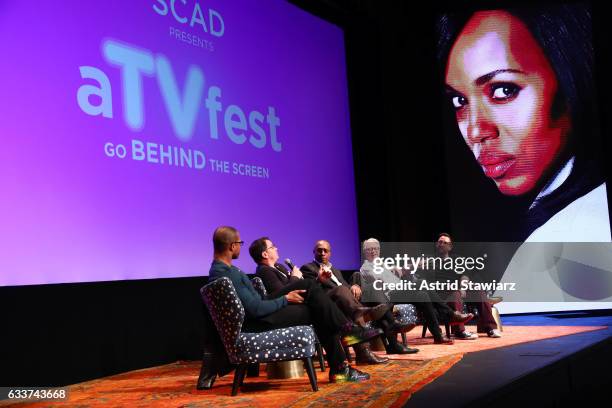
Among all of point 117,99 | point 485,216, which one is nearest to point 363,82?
point 485,216

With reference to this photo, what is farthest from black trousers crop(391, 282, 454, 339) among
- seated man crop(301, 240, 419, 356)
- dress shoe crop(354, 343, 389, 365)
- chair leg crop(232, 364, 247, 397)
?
chair leg crop(232, 364, 247, 397)

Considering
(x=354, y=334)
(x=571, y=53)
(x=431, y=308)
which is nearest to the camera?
(x=354, y=334)

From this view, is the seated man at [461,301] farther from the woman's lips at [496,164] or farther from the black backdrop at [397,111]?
the woman's lips at [496,164]

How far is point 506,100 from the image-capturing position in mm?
8805

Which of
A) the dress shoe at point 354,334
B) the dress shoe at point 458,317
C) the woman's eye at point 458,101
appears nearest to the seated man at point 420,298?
the dress shoe at point 458,317

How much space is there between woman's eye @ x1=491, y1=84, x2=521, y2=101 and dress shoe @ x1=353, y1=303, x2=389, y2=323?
4.83 metres

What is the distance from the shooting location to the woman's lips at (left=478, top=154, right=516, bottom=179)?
28.8ft

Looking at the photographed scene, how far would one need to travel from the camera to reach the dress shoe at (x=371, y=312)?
4.70 m

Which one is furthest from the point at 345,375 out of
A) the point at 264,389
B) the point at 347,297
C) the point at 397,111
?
the point at 397,111

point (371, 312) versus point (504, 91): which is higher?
point (504, 91)

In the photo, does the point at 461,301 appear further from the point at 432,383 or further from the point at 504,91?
the point at 504,91

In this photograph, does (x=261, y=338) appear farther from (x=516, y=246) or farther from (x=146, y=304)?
(x=516, y=246)

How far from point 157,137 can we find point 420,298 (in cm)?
250

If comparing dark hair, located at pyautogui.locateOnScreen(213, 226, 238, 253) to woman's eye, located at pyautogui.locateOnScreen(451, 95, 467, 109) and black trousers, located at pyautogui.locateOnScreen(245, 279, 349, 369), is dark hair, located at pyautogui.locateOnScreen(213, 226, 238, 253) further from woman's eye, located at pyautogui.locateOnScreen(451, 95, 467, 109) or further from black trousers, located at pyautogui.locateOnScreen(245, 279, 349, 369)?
woman's eye, located at pyautogui.locateOnScreen(451, 95, 467, 109)
